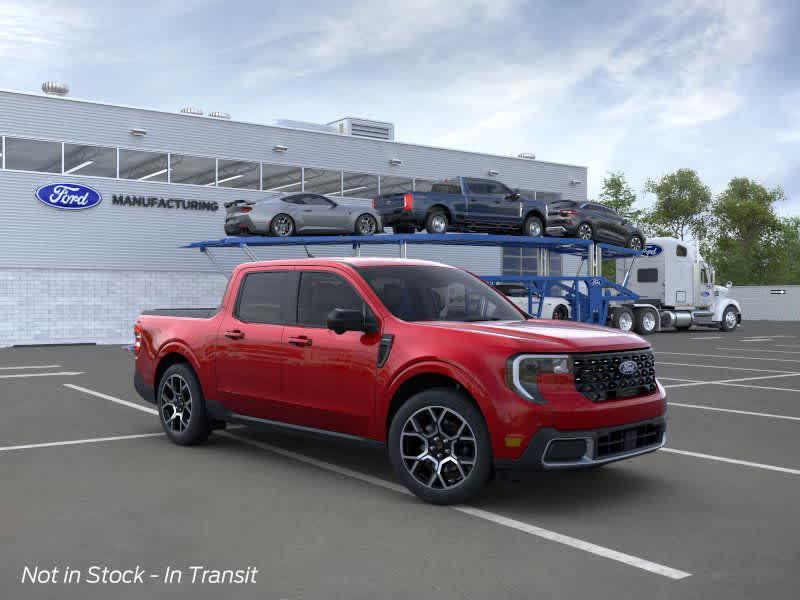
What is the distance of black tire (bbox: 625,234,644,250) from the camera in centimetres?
2873

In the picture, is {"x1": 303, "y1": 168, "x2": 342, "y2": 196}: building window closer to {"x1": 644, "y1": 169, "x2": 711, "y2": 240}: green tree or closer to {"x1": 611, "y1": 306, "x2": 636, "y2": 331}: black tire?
{"x1": 611, "y1": 306, "x2": 636, "y2": 331}: black tire

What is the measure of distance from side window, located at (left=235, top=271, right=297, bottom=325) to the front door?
0.15 m

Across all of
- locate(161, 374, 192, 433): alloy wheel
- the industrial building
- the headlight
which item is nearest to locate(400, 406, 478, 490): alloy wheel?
the headlight

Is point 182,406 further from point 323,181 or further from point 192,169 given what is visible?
point 323,181

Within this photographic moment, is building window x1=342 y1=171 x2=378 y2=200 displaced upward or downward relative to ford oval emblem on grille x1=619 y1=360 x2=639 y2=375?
upward

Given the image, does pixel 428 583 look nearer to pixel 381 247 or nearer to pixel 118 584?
pixel 118 584

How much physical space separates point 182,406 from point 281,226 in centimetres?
1784

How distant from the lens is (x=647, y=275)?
33.2 meters

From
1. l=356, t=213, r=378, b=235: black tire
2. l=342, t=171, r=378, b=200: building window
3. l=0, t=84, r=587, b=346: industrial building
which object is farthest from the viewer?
l=342, t=171, r=378, b=200: building window

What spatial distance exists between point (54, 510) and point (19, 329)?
23984 millimetres

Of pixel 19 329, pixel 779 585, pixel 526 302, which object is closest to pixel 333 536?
pixel 779 585

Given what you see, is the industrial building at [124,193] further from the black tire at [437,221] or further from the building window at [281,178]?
the black tire at [437,221]

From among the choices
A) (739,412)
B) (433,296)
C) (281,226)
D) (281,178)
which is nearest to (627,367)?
(433,296)

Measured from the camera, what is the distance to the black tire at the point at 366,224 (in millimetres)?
26172
